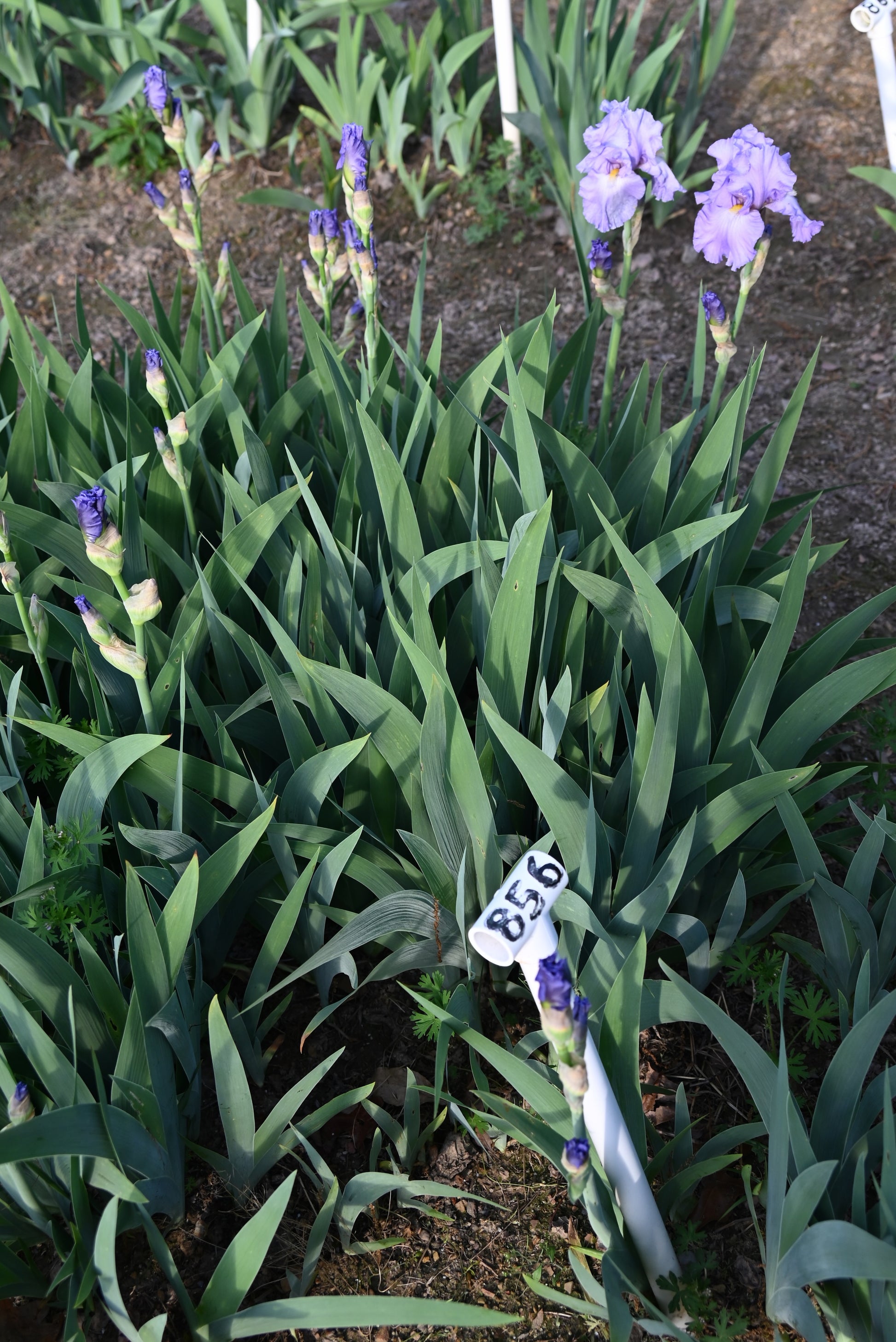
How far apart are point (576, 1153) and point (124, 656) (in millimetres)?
755

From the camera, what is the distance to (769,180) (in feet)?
4.69

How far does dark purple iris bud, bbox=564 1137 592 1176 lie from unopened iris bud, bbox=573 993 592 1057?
0.25 ft

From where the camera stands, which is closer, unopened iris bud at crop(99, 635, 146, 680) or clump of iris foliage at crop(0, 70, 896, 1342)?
clump of iris foliage at crop(0, 70, 896, 1342)

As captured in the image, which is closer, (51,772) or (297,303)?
(51,772)

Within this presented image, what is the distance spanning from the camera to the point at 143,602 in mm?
1209

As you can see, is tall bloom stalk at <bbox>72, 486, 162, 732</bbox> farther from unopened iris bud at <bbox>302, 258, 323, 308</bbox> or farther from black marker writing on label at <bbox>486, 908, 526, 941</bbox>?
unopened iris bud at <bbox>302, 258, 323, 308</bbox>

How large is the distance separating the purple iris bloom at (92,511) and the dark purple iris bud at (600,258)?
3.03 feet

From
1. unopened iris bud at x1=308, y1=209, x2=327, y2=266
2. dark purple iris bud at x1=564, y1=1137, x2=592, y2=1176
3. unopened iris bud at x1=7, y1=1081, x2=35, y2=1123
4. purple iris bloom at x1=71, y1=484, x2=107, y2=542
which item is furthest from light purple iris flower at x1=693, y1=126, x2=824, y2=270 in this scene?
unopened iris bud at x1=7, y1=1081, x2=35, y2=1123

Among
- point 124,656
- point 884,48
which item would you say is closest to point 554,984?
point 124,656

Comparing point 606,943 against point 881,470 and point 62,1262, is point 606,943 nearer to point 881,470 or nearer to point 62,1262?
point 62,1262

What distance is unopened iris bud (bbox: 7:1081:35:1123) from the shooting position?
3.32 ft

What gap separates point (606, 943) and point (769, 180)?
3.64ft

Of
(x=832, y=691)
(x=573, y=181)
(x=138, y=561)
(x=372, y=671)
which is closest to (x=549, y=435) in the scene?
(x=372, y=671)

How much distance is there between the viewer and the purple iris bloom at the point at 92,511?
44.6 inches
